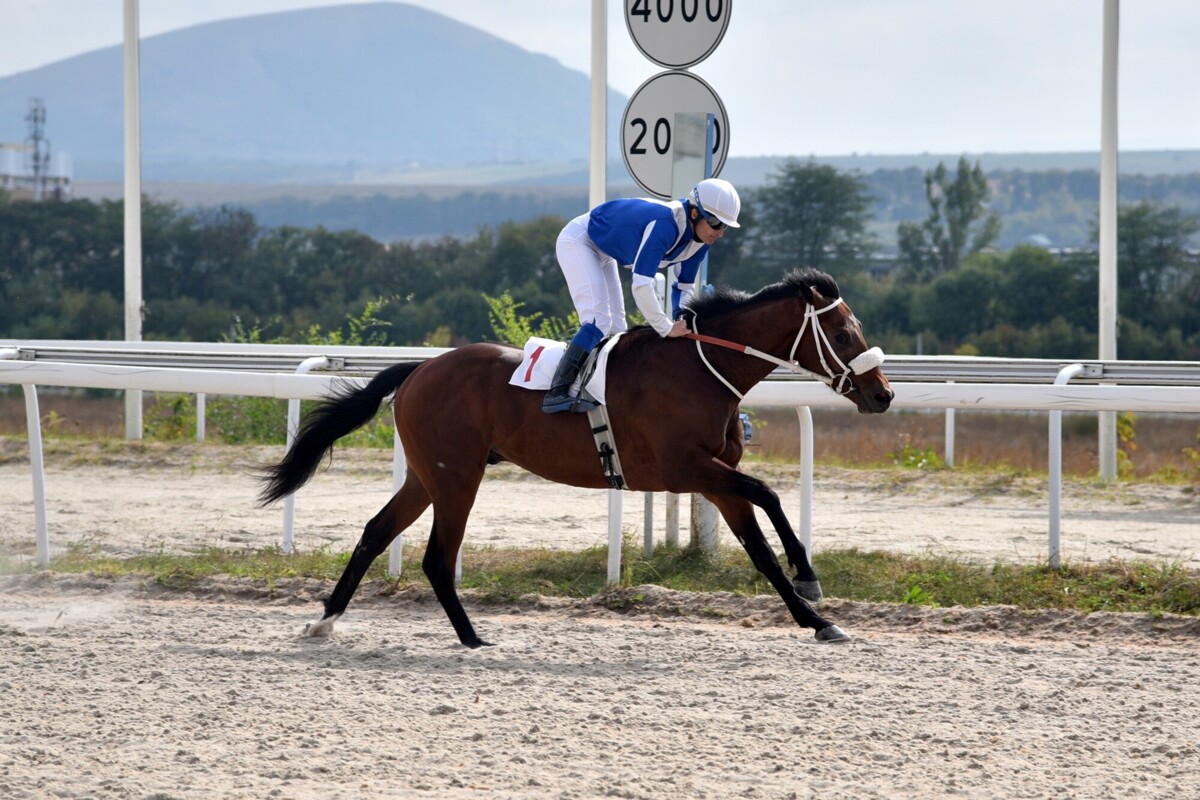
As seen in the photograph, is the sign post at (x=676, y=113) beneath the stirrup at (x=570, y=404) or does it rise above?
above

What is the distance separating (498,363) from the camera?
611cm

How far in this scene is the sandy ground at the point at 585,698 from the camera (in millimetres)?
4000

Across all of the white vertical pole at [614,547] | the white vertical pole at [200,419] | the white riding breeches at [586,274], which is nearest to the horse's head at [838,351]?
the white riding breeches at [586,274]

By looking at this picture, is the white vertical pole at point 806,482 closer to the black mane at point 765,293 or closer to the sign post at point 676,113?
the sign post at point 676,113

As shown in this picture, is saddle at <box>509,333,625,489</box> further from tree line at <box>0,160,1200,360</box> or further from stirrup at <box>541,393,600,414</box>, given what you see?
tree line at <box>0,160,1200,360</box>

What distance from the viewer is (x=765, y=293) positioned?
19.5 feet

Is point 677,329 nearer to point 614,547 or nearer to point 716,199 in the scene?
point 716,199

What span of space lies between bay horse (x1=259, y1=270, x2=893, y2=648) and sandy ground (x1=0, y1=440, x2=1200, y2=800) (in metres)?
0.40

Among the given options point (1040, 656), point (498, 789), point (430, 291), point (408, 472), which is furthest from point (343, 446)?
point (430, 291)

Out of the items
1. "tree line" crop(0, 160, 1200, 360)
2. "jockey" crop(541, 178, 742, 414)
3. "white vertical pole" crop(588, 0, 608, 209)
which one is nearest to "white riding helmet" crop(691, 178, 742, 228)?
"jockey" crop(541, 178, 742, 414)

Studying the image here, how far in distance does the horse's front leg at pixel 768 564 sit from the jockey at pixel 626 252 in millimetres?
698

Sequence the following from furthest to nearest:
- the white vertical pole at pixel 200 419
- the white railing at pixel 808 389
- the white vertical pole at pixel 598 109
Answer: the white vertical pole at pixel 200 419 < the white vertical pole at pixel 598 109 < the white railing at pixel 808 389

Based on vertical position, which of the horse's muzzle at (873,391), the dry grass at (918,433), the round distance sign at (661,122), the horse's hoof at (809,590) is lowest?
the dry grass at (918,433)

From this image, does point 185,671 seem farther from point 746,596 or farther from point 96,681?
point 746,596
